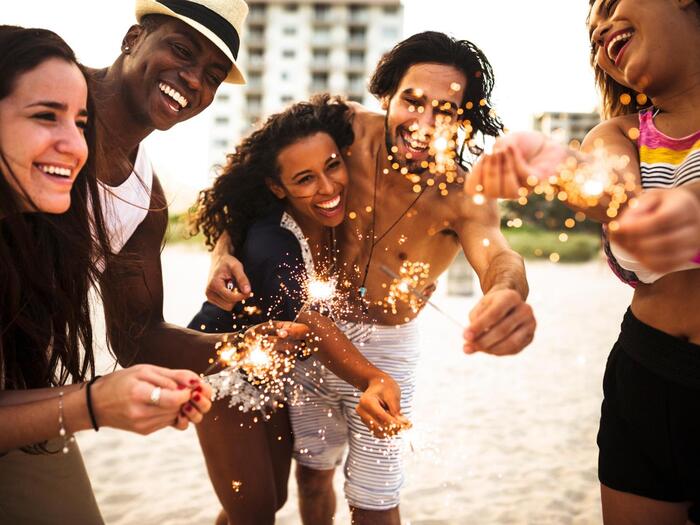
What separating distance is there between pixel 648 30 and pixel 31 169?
192 centimetres

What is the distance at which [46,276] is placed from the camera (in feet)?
7.07

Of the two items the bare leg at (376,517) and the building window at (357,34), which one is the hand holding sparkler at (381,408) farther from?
the building window at (357,34)

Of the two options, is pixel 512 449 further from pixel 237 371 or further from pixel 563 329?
pixel 563 329

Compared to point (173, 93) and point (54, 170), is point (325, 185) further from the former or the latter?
point (54, 170)

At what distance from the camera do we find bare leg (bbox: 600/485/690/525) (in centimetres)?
192

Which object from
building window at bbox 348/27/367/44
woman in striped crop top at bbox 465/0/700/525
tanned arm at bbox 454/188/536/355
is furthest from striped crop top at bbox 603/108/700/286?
building window at bbox 348/27/367/44

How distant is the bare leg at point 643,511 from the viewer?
75.7 inches

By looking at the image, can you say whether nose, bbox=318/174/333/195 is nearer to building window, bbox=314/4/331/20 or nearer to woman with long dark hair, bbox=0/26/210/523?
woman with long dark hair, bbox=0/26/210/523

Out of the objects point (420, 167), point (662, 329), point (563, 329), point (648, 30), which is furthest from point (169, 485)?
point (563, 329)

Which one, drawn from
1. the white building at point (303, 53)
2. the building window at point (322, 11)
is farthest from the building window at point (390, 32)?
the building window at point (322, 11)

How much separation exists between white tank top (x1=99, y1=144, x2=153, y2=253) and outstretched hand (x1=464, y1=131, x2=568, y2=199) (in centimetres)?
179

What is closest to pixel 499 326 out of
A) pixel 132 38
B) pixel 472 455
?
pixel 132 38

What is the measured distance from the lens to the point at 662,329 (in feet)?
6.27

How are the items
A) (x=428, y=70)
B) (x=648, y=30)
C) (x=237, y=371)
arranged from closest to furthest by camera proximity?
1. (x=648, y=30)
2. (x=428, y=70)
3. (x=237, y=371)
